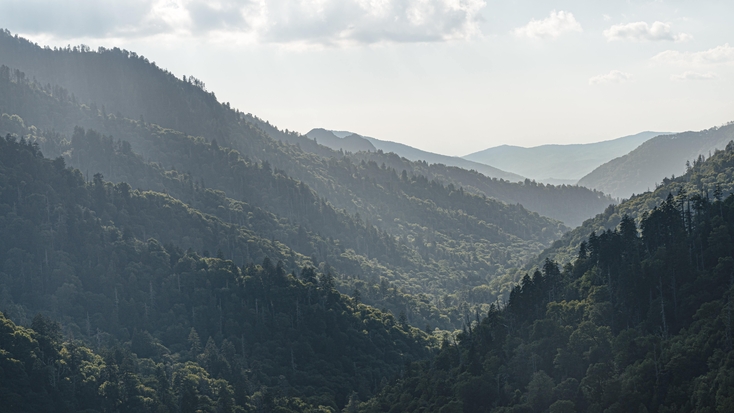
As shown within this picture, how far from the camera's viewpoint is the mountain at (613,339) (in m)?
120

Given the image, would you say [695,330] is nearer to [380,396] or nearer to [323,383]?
[380,396]

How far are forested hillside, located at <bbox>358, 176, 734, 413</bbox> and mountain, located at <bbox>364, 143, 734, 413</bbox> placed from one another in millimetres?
208

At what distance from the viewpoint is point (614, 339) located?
141000 mm

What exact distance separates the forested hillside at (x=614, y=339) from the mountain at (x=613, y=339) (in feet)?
0.68

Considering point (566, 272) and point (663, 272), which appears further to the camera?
point (566, 272)

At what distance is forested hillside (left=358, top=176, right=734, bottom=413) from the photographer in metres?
120

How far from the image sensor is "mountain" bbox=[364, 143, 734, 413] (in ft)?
394

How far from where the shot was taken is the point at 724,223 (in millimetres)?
153000

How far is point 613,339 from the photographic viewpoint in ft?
464

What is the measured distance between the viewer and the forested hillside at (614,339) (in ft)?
394

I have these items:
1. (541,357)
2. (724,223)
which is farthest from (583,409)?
(724,223)

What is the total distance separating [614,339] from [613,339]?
1.26ft

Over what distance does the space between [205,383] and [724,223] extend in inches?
4389

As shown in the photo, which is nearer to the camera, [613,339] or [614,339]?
[614,339]
